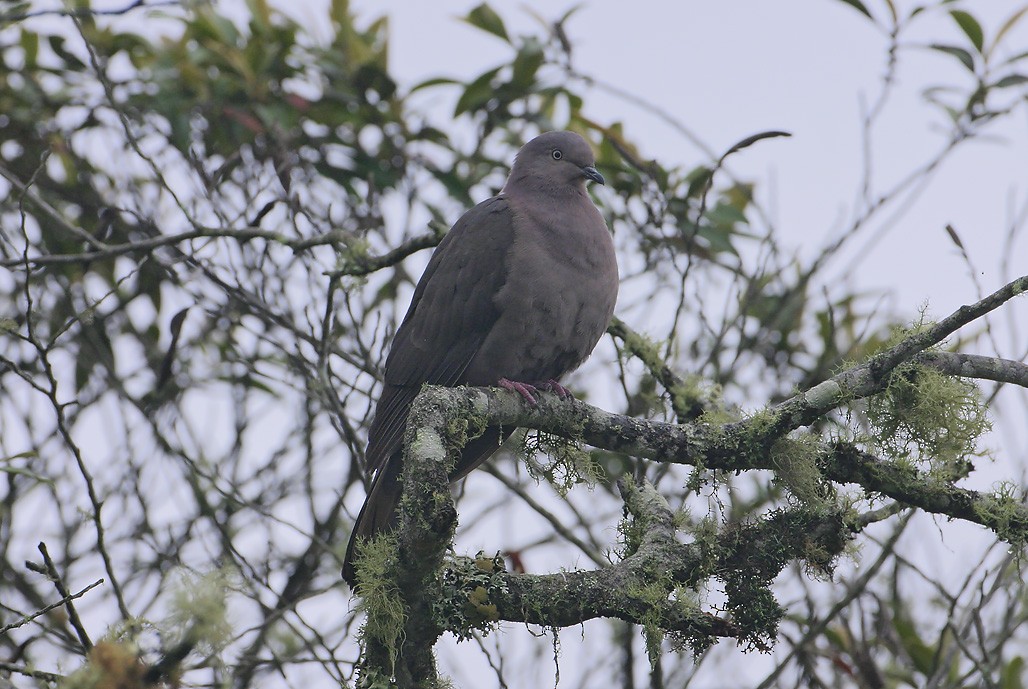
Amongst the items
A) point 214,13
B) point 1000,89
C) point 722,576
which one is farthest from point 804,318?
point 214,13

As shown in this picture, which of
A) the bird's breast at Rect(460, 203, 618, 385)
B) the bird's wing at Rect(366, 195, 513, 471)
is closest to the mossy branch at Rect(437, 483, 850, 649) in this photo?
the bird's breast at Rect(460, 203, 618, 385)

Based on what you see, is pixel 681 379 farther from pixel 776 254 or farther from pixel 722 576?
pixel 776 254

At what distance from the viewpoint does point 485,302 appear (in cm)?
373

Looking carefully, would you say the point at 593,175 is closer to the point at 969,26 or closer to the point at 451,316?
the point at 451,316

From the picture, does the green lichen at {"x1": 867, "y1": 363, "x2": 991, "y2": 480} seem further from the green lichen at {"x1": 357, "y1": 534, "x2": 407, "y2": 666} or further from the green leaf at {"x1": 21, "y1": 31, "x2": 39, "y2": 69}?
the green leaf at {"x1": 21, "y1": 31, "x2": 39, "y2": 69}

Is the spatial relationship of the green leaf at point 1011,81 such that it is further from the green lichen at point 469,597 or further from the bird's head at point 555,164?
the green lichen at point 469,597

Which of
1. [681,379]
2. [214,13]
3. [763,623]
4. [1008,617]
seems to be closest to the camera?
[763,623]

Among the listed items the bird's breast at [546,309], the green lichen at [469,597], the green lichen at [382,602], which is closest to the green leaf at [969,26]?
the bird's breast at [546,309]

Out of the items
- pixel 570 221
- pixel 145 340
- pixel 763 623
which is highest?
pixel 145 340

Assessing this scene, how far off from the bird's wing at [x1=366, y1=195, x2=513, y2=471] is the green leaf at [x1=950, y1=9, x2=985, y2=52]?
2106 mm

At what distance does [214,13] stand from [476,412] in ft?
9.49

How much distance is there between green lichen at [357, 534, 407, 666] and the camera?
234cm

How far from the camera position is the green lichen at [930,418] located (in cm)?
282

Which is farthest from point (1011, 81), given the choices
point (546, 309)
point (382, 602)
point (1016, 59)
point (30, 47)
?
point (30, 47)
